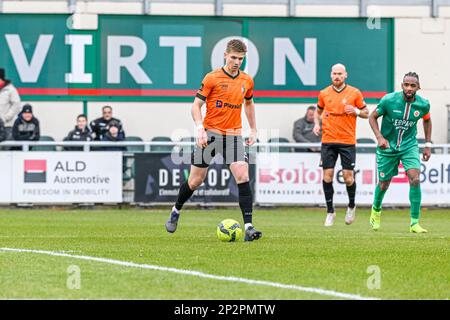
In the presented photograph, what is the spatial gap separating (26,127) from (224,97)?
39.3ft

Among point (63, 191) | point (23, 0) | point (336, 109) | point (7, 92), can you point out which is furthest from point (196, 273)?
point (23, 0)

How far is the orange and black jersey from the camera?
45.3ft

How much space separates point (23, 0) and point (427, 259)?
1799cm

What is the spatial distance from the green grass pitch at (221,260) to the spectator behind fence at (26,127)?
6.26 metres

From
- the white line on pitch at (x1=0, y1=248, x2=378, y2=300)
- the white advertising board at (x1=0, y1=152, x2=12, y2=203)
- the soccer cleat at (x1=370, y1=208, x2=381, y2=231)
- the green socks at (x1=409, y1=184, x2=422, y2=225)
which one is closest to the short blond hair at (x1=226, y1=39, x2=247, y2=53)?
the white line on pitch at (x1=0, y1=248, x2=378, y2=300)

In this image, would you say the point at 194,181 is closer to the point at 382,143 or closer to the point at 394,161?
the point at 382,143

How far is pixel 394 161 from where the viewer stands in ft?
54.4

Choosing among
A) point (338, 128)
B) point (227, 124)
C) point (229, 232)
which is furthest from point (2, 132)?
point (229, 232)

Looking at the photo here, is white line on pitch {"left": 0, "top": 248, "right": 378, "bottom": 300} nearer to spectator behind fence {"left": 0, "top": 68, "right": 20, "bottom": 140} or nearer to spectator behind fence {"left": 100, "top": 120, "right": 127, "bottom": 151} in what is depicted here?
spectator behind fence {"left": 100, "top": 120, "right": 127, "bottom": 151}

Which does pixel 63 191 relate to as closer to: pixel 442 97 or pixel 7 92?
pixel 7 92

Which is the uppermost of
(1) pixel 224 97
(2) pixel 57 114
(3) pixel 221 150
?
(2) pixel 57 114

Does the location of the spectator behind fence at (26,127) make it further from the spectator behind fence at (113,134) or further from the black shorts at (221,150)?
the black shorts at (221,150)

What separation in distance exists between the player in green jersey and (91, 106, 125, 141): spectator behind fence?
32.5 feet

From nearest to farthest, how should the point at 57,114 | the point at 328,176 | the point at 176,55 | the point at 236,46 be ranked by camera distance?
the point at 236,46
the point at 328,176
the point at 57,114
the point at 176,55
